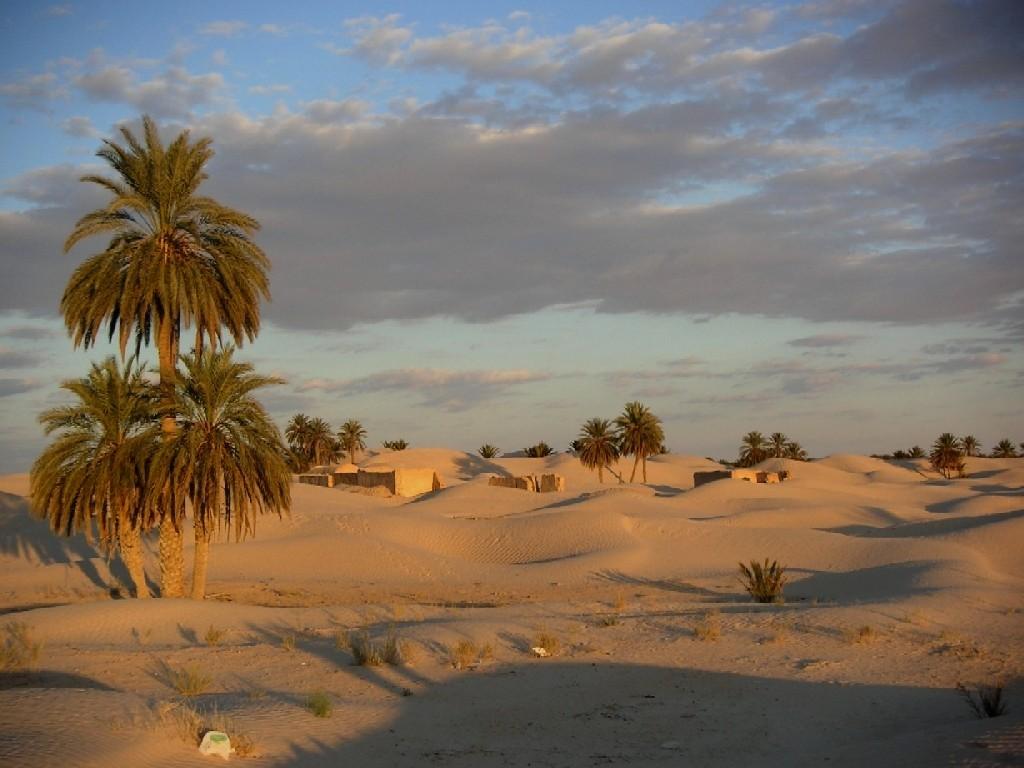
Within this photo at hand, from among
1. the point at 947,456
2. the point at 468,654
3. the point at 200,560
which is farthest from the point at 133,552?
the point at 947,456

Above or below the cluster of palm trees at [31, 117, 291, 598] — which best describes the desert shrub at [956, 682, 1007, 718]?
below

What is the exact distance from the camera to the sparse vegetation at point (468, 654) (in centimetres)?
1559

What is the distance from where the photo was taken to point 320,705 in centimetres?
1237

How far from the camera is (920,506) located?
219 ft

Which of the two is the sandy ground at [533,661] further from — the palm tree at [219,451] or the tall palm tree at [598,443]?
the tall palm tree at [598,443]

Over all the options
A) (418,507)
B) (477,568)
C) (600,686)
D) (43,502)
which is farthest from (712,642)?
(418,507)

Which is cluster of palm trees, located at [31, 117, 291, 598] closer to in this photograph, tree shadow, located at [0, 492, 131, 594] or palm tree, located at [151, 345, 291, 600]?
palm tree, located at [151, 345, 291, 600]

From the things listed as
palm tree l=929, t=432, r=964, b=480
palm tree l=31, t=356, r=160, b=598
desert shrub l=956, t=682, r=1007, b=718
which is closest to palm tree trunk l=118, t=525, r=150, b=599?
palm tree l=31, t=356, r=160, b=598

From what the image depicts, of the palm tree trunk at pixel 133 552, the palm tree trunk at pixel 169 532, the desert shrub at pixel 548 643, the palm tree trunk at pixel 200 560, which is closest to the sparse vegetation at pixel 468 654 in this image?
the desert shrub at pixel 548 643

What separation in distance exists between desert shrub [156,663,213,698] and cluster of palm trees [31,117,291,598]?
31.5 feet

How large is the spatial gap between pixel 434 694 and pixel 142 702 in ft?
13.0

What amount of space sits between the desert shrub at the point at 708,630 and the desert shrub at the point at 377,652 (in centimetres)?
516

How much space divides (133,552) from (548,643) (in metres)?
14.7

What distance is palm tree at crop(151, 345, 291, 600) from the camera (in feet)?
80.1
